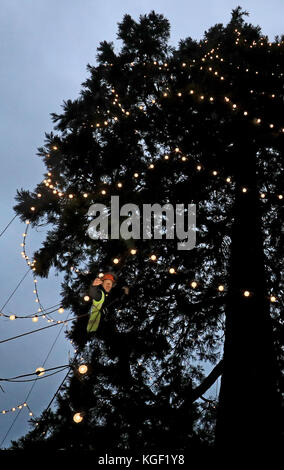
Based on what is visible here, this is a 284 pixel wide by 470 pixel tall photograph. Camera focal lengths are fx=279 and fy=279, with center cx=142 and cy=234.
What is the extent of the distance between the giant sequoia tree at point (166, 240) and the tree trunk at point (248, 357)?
0.07 feet

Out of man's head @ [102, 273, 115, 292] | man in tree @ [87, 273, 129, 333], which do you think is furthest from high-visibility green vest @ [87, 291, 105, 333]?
man's head @ [102, 273, 115, 292]

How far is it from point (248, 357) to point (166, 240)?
7.42 feet

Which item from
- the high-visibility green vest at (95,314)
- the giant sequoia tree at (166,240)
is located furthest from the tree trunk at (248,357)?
the high-visibility green vest at (95,314)

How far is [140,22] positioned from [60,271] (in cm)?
587

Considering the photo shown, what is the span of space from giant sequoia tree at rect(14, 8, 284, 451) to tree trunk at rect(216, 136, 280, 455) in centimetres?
2

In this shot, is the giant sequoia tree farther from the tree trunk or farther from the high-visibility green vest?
the high-visibility green vest

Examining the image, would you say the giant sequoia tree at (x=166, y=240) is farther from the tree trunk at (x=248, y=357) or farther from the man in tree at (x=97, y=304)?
the man in tree at (x=97, y=304)

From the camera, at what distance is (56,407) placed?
373cm

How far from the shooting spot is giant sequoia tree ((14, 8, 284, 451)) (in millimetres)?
3447

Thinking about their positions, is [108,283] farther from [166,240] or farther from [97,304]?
[166,240]

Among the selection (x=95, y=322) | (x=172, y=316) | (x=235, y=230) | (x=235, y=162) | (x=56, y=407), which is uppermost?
(x=235, y=162)

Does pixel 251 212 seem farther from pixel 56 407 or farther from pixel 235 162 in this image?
pixel 56 407

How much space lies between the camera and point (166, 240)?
483 cm
